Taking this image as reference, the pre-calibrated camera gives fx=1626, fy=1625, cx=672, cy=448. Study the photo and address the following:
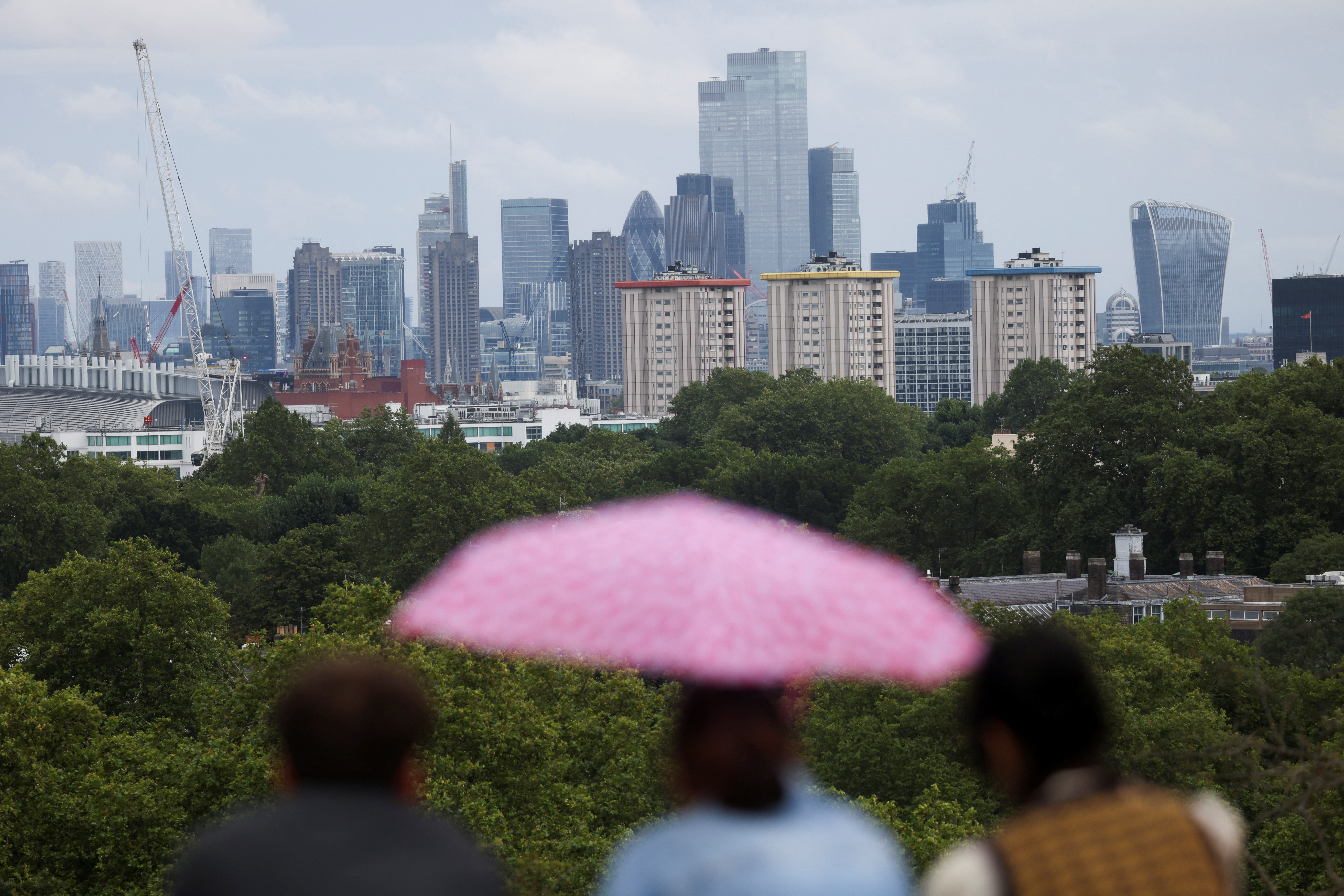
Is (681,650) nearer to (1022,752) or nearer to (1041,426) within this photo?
(1022,752)

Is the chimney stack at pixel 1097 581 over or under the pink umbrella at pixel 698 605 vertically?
under

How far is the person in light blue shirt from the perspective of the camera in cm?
412

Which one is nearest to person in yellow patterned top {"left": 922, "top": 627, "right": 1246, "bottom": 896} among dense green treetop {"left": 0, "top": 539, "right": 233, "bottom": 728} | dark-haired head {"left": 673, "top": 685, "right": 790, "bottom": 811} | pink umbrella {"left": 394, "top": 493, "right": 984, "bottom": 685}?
pink umbrella {"left": 394, "top": 493, "right": 984, "bottom": 685}

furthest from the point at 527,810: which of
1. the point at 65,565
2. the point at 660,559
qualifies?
the point at 660,559

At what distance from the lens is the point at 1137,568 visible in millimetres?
61438

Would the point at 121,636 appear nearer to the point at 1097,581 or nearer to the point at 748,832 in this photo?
the point at 1097,581

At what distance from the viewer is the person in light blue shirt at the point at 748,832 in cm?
412

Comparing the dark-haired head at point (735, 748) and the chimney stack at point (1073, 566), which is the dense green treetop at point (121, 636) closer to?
the chimney stack at point (1073, 566)

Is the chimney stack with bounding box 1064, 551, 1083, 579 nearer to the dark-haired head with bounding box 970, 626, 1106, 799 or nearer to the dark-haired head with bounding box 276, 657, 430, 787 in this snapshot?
the dark-haired head with bounding box 970, 626, 1106, 799

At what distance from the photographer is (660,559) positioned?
4.55 meters

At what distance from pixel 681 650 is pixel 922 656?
68 cm

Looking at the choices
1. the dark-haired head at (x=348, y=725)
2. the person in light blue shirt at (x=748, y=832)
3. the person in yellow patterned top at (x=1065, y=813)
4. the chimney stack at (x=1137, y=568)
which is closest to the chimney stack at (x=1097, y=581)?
the chimney stack at (x=1137, y=568)

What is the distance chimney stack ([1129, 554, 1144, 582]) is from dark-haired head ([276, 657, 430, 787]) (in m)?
60.0

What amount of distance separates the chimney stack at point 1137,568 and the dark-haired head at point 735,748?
2342 inches
